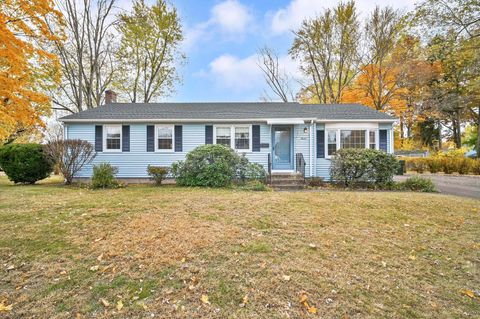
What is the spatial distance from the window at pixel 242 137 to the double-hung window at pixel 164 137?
10.8 ft

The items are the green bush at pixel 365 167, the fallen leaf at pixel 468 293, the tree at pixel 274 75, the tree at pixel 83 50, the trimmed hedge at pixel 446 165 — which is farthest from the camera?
the tree at pixel 274 75

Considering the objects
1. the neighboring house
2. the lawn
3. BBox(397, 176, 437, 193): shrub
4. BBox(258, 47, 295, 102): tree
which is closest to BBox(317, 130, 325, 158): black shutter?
the neighboring house

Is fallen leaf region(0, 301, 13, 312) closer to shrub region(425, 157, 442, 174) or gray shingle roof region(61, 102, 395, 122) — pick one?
gray shingle roof region(61, 102, 395, 122)

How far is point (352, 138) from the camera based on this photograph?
11906mm

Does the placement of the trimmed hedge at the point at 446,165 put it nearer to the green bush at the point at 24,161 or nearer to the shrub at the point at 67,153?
the shrub at the point at 67,153

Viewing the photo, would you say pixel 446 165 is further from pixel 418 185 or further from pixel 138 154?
pixel 138 154

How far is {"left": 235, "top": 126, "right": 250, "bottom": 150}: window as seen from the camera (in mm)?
12062

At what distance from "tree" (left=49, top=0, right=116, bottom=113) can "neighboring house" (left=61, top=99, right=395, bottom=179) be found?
10348 mm

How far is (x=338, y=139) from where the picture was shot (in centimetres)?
1192

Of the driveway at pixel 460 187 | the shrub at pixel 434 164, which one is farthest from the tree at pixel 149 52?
the shrub at pixel 434 164

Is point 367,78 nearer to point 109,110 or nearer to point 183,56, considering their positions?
point 183,56

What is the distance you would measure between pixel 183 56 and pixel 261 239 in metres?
23.1

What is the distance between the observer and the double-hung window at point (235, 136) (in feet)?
39.5

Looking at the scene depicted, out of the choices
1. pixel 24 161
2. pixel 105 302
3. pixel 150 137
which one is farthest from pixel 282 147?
pixel 24 161
